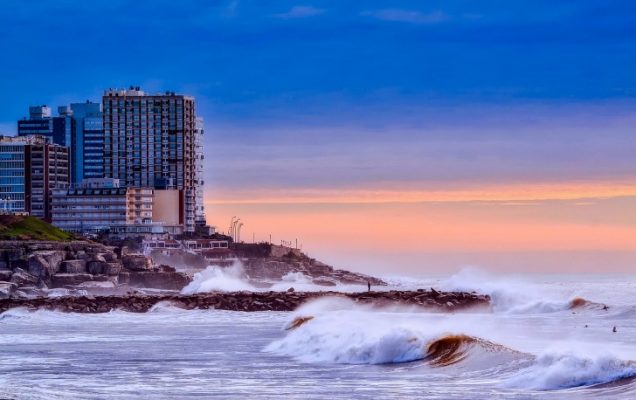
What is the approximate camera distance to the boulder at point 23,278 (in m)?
92.4

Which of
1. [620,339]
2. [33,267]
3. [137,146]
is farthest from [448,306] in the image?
[137,146]

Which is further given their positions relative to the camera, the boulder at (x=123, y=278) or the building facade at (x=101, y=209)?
the building facade at (x=101, y=209)

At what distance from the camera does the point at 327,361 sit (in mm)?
30656

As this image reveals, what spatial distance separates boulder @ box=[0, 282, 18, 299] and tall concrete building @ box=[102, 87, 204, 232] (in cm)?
8078

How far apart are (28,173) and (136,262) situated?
6695cm

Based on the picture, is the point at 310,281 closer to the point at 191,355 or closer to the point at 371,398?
the point at 191,355

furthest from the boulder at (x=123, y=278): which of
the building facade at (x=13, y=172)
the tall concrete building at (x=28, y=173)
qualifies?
the building facade at (x=13, y=172)

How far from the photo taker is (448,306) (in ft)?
202

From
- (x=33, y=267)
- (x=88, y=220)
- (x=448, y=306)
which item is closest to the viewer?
(x=448, y=306)

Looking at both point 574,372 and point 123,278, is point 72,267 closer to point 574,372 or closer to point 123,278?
point 123,278

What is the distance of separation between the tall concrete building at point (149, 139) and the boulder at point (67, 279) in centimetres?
7421

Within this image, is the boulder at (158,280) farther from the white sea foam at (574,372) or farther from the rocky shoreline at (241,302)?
the white sea foam at (574,372)

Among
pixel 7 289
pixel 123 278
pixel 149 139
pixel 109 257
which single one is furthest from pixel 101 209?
pixel 7 289

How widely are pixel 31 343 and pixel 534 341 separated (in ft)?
50.8
